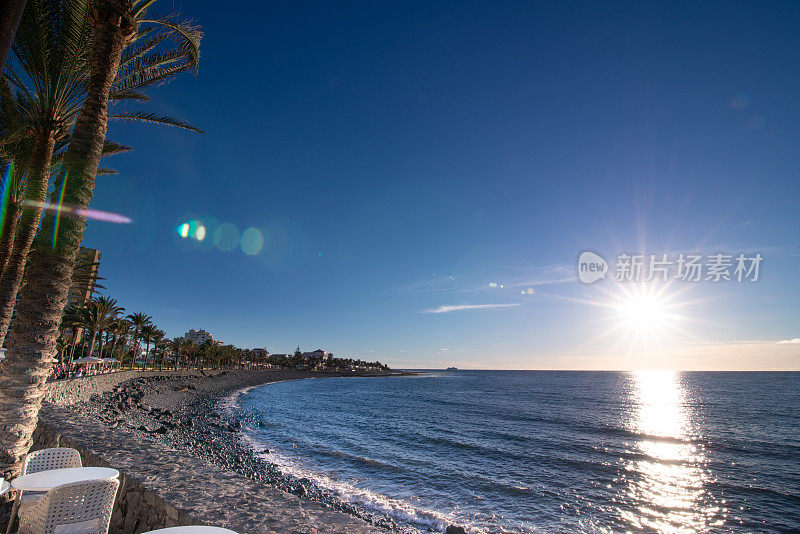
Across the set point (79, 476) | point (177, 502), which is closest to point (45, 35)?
point (79, 476)

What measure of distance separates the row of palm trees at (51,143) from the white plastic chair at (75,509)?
8.21ft

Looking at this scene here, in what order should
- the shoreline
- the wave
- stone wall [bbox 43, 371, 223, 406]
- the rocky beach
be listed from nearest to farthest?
1. the rocky beach
2. the shoreline
3. the wave
4. stone wall [bbox 43, 371, 223, 406]

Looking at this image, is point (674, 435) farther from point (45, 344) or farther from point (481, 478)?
point (45, 344)

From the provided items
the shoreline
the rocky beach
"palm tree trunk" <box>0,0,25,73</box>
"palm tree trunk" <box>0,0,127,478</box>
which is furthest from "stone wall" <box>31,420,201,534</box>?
"palm tree trunk" <box>0,0,25,73</box>

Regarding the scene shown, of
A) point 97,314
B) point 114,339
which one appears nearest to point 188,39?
point 97,314

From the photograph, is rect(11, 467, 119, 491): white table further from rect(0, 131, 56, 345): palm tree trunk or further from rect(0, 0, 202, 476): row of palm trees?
rect(0, 131, 56, 345): palm tree trunk

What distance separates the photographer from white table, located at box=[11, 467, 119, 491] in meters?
4.40

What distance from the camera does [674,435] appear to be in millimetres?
30484

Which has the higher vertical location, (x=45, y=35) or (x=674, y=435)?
(x=45, y=35)

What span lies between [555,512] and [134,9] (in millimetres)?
18942

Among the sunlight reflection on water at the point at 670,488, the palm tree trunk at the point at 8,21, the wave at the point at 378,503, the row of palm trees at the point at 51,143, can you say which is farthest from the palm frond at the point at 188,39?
the sunlight reflection on water at the point at 670,488

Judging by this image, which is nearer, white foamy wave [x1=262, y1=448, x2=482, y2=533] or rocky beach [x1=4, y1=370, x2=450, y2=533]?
rocky beach [x1=4, y1=370, x2=450, y2=533]

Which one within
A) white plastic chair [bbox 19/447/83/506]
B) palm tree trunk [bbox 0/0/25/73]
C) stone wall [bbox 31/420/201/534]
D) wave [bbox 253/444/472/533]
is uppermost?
palm tree trunk [bbox 0/0/25/73]

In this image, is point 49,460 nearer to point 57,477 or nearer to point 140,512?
point 57,477
